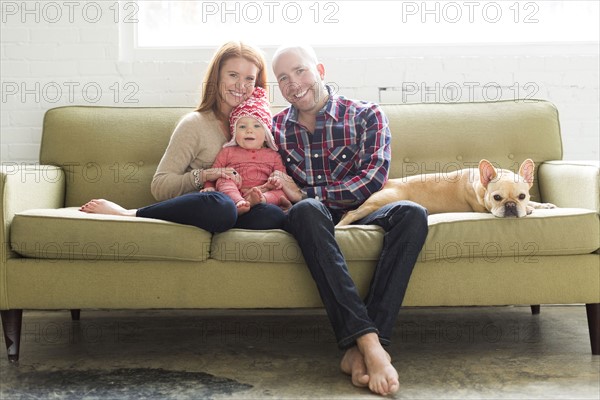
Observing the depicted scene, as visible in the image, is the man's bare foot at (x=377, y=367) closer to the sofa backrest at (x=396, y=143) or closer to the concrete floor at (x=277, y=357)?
the concrete floor at (x=277, y=357)

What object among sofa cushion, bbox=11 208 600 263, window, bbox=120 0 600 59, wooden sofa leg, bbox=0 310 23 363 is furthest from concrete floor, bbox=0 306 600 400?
window, bbox=120 0 600 59

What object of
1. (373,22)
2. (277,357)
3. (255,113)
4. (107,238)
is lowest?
(277,357)

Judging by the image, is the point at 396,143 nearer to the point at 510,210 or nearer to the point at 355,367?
the point at 510,210

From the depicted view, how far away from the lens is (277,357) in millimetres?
2293

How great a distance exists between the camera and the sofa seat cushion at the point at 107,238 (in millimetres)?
2168

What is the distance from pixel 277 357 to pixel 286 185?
580 millimetres

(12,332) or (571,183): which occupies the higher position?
(571,183)

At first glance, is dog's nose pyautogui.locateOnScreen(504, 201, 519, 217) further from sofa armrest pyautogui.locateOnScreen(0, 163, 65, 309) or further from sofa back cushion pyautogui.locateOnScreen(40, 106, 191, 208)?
sofa armrest pyautogui.locateOnScreen(0, 163, 65, 309)

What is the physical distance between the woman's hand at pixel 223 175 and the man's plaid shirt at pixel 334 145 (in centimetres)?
22

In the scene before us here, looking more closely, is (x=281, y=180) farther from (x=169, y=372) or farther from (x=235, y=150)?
(x=169, y=372)

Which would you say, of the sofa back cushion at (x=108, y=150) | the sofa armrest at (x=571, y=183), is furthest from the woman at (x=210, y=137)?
the sofa armrest at (x=571, y=183)

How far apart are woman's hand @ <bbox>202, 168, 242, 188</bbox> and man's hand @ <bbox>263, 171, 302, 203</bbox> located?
10 cm

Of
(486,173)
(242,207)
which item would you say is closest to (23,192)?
(242,207)

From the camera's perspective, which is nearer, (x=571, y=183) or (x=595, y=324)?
(x=595, y=324)
